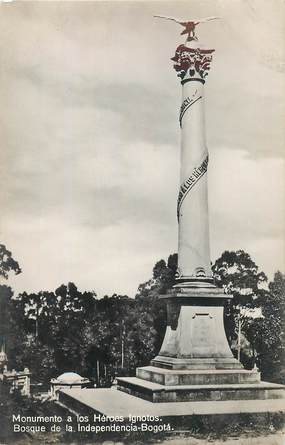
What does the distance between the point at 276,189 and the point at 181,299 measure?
4634 millimetres

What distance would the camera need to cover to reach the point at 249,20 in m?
14.3

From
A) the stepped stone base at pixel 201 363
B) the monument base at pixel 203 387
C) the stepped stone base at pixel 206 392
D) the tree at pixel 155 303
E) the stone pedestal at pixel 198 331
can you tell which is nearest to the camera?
the stepped stone base at pixel 206 392

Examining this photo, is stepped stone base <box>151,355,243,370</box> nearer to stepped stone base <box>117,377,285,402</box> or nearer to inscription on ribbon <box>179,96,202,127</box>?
stepped stone base <box>117,377,285,402</box>

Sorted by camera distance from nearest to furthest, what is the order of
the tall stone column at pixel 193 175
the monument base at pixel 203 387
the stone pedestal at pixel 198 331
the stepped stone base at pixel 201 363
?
the monument base at pixel 203 387, the stepped stone base at pixel 201 363, the stone pedestal at pixel 198 331, the tall stone column at pixel 193 175

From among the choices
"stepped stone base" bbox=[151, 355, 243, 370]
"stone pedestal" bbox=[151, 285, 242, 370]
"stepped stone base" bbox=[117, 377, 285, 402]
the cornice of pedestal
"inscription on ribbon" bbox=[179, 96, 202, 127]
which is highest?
the cornice of pedestal

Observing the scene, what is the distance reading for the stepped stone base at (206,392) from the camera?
1467 centimetres

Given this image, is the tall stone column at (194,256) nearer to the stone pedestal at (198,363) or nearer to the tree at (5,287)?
the stone pedestal at (198,363)

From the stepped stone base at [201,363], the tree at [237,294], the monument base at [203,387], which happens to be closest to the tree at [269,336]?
the tree at [237,294]

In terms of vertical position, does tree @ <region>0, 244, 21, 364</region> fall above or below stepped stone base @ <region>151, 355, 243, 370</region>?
above

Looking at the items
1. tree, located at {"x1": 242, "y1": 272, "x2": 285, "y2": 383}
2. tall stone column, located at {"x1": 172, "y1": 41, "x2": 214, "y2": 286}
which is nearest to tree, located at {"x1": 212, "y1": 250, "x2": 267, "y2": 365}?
tree, located at {"x1": 242, "y1": 272, "x2": 285, "y2": 383}

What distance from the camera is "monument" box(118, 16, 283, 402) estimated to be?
15.4 m

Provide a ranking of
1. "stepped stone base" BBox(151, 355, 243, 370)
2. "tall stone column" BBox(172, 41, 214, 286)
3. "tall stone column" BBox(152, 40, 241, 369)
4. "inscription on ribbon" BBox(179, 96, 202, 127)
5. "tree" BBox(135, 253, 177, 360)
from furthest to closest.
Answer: "tree" BBox(135, 253, 177, 360) → "inscription on ribbon" BBox(179, 96, 202, 127) → "tall stone column" BBox(172, 41, 214, 286) → "tall stone column" BBox(152, 40, 241, 369) → "stepped stone base" BBox(151, 355, 243, 370)

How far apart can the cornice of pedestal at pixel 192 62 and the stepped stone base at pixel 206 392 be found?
9637mm

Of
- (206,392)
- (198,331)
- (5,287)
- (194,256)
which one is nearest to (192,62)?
(194,256)
